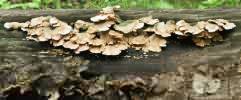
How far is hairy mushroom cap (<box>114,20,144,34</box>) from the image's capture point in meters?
2.69

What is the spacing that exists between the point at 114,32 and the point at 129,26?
96 mm

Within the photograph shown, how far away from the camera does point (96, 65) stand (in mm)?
2742

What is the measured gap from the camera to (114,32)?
2684 mm

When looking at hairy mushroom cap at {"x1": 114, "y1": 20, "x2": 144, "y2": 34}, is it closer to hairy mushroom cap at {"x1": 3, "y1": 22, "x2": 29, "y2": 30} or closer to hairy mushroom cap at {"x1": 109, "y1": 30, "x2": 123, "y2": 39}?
hairy mushroom cap at {"x1": 109, "y1": 30, "x2": 123, "y2": 39}

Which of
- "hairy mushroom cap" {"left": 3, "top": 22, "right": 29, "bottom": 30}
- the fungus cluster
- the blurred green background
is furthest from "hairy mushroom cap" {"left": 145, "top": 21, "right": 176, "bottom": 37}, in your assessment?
the blurred green background

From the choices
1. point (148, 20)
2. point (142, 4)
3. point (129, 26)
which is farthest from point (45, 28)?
point (142, 4)

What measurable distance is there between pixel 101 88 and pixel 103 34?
11.6 inches

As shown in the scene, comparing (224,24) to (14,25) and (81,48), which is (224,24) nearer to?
(81,48)

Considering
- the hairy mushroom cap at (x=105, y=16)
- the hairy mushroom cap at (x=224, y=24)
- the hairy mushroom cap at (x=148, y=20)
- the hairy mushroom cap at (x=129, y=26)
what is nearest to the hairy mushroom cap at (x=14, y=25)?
the hairy mushroom cap at (x=105, y=16)

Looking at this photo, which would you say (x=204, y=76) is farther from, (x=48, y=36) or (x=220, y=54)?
(x=48, y=36)

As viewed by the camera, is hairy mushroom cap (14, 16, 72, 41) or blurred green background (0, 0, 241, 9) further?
blurred green background (0, 0, 241, 9)

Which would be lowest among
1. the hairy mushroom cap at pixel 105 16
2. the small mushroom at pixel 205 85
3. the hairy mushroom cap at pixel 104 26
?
the small mushroom at pixel 205 85

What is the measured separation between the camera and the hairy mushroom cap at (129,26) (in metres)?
2.69

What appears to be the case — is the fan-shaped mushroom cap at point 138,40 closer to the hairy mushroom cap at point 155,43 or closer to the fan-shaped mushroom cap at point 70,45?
the hairy mushroom cap at point 155,43
